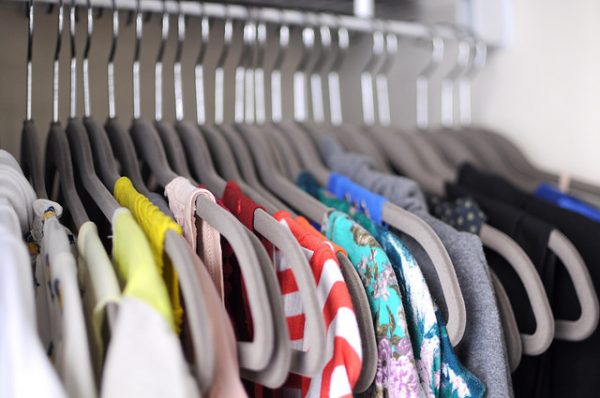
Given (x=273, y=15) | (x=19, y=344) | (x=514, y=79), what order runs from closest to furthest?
(x=19, y=344), (x=273, y=15), (x=514, y=79)

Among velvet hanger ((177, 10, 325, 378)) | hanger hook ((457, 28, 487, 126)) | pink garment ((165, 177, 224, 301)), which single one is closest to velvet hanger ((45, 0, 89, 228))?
pink garment ((165, 177, 224, 301))

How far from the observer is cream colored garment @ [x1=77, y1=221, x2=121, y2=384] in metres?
0.50

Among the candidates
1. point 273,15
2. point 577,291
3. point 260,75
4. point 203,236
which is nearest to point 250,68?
point 260,75

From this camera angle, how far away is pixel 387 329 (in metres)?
0.62

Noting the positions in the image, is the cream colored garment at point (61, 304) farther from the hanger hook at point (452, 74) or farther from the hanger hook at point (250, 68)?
the hanger hook at point (452, 74)

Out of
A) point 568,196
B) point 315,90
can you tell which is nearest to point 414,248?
point 568,196

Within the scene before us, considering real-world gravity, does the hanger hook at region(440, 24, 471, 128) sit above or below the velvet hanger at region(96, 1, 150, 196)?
above

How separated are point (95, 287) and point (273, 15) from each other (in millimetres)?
565

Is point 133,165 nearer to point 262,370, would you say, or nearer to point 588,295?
point 262,370

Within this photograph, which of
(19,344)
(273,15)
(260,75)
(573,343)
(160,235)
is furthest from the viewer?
(260,75)

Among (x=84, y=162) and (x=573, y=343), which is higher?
(x=84, y=162)

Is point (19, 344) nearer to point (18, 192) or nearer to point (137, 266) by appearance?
point (137, 266)

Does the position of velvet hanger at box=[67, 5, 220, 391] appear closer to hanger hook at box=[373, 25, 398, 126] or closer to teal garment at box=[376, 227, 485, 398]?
teal garment at box=[376, 227, 485, 398]

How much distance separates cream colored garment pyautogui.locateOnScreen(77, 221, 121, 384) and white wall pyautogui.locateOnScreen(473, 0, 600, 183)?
831 millimetres
